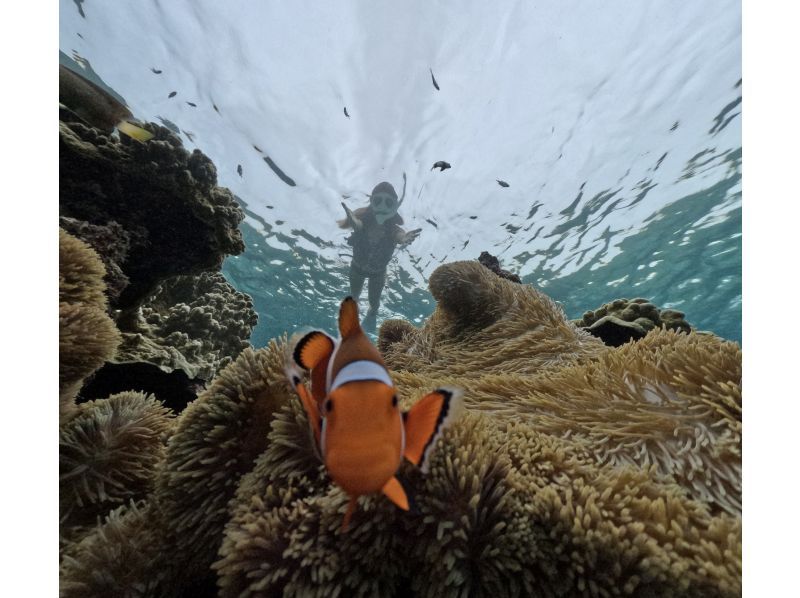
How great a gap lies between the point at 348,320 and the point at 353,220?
1023 centimetres

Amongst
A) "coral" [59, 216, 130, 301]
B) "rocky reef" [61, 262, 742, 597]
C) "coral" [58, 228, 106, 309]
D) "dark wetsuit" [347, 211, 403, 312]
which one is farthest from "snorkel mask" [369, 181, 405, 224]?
"rocky reef" [61, 262, 742, 597]

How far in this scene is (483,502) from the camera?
0.89 metres

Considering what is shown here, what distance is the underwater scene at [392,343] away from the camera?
80cm

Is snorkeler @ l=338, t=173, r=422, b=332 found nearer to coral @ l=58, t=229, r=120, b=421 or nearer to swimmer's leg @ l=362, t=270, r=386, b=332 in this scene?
swimmer's leg @ l=362, t=270, r=386, b=332

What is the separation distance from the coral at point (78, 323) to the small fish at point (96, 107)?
1.58 m

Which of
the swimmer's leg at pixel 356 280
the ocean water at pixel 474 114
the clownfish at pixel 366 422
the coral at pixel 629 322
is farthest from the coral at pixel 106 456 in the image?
the swimmer's leg at pixel 356 280

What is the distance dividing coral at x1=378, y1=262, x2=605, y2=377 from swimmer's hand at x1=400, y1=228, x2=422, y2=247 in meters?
7.91

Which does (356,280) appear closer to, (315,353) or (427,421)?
(315,353)

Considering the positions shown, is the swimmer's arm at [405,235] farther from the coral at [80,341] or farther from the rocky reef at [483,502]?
the coral at [80,341]

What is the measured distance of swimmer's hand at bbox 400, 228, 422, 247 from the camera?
10.8 metres
